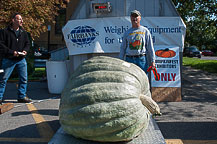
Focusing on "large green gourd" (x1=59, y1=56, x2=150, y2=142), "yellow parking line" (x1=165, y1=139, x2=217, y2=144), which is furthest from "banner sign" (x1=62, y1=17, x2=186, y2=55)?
"large green gourd" (x1=59, y1=56, x2=150, y2=142)

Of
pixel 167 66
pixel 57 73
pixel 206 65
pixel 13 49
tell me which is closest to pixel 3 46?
pixel 13 49

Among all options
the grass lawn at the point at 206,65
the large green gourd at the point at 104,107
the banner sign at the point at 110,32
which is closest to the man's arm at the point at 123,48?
the large green gourd at the point at 104,107

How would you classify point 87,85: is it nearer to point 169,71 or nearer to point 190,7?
point 169,71

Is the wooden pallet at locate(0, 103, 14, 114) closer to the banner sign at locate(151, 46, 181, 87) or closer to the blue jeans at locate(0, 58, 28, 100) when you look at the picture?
the blue jeans at locate(0, 58, 28, 100)

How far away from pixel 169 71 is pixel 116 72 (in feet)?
11.4

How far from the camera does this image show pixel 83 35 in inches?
241

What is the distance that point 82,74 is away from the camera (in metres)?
2.67

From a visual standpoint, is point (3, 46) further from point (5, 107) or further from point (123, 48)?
point (123, 48)

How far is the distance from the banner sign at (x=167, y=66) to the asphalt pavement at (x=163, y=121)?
566 millimetres

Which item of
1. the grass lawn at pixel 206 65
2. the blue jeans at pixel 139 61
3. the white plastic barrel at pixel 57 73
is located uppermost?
the blue jeans at pixel 139 61

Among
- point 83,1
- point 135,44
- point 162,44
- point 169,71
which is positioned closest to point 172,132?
point 135,44

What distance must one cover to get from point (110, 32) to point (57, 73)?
1952mm

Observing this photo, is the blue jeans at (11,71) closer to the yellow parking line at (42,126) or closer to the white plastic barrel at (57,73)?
the yellow parking line at (42,126)

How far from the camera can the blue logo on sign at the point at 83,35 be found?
606 cm
